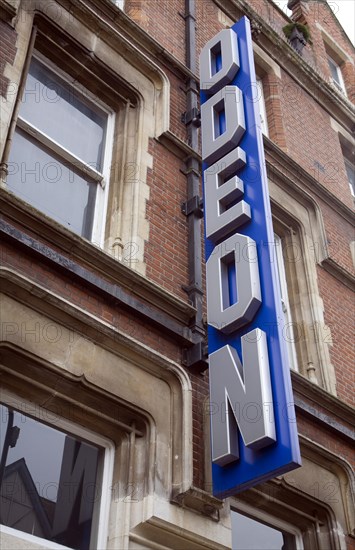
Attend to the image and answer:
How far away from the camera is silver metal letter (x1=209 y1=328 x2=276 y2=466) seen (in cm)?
536

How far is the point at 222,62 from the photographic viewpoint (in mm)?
8859

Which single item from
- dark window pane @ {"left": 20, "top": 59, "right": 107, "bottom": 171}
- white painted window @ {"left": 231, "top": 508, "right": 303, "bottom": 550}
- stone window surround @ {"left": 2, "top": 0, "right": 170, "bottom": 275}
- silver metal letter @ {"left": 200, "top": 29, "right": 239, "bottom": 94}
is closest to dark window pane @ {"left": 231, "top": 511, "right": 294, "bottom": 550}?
white painted window @ {"left": 231, "top": 508, "right": 303, "bottom": 550}

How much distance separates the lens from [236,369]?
19.2 feet

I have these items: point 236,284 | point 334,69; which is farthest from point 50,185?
point 334,69

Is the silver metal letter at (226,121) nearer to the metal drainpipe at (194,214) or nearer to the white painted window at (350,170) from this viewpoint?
the metal drainpipe at (194,214)

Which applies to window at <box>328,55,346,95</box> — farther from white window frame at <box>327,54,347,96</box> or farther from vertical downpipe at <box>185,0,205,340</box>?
vertical downpipe at <box>185,0,205,340</box>

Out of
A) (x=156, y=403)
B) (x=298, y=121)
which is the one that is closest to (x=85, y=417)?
(x=156, y=403)

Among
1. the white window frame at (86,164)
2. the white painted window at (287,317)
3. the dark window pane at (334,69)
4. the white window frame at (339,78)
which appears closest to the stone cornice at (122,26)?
the white window frame at (86,164)

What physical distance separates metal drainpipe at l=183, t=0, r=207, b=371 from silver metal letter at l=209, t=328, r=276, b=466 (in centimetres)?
58

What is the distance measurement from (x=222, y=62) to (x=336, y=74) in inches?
369

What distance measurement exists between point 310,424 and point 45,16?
17.8 feet

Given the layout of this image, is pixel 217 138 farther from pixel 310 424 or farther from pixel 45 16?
pixel 310 424

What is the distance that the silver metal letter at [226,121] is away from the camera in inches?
308

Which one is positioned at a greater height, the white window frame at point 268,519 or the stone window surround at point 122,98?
the stone window surround at point 122,98
